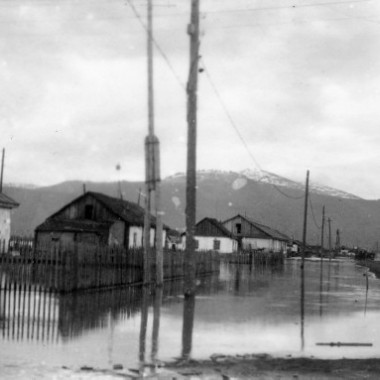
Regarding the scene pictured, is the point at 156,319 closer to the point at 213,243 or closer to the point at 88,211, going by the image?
the point at 88,211

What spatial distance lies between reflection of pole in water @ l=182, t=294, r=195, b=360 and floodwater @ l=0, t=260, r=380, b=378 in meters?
0.02

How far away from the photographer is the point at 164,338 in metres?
12.0

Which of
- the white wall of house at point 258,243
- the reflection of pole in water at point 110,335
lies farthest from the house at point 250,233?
the reflection of pole in water at point 110,335

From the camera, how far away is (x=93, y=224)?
167 feet

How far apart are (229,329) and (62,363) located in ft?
16.7

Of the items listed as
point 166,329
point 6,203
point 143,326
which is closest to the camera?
point 166,329

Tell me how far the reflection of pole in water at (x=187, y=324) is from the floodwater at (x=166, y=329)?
2cm

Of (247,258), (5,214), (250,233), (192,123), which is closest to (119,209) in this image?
(247,258)

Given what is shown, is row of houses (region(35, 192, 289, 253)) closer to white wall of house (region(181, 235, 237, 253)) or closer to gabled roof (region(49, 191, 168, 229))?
gabled roof (region(49, 191, 168, 229))

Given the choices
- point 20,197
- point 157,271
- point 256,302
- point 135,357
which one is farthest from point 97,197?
point 20,197

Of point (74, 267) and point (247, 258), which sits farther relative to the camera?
point (247, 258)

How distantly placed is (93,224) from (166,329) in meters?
38.4

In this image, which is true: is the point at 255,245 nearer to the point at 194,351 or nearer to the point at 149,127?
the point at 149,127

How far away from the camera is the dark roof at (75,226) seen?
49844 mm
